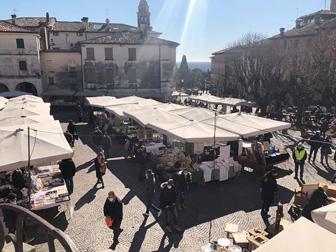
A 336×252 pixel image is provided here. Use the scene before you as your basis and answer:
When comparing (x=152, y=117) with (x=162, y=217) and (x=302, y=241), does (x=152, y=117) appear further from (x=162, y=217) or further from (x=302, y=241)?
(x=302, y=241)

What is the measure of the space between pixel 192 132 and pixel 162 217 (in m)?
4.03

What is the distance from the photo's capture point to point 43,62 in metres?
35.5

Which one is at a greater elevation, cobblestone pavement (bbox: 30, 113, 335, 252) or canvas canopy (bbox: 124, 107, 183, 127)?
canvas canopy (bbox: 124, 107, 183, 127)

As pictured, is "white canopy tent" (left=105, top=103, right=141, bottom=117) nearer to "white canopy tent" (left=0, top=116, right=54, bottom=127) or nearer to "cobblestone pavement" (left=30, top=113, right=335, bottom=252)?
"cobblestone pavement" (left=30, top=113, right=335, bottom=252)

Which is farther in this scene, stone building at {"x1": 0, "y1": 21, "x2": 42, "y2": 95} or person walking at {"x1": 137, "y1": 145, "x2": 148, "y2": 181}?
stone building at {"x1": 0, "y1": 21, "x2": 42, "y2": 95}

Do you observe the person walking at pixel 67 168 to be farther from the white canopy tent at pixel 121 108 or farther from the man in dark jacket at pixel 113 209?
the white canopy tent at pixel 121 108

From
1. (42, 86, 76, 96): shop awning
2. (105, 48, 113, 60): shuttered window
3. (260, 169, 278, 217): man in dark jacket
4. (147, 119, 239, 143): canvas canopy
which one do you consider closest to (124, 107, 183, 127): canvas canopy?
(147, 119, 239, 143): canvas canopy

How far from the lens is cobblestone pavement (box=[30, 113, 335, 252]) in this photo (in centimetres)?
753

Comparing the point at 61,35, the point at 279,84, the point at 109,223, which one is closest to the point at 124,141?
the point at 109,223

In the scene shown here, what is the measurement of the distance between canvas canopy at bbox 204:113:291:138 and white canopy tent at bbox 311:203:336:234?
6154mm

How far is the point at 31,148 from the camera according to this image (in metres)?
8.52

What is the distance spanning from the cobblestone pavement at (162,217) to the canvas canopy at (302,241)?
331 cm

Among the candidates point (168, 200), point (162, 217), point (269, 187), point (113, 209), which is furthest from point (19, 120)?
point (269, 187)

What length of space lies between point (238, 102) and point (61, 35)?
3413 centimetres
